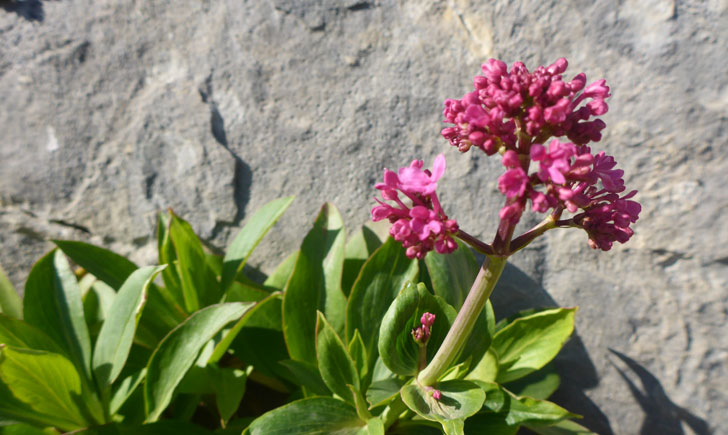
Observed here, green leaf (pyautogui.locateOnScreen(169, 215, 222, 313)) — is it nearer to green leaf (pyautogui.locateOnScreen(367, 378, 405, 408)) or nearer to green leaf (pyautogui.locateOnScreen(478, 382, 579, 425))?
green leaf (pyautogui.locateOnScreen(367, 378, 405, 408))

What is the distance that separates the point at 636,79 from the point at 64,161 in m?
2.82

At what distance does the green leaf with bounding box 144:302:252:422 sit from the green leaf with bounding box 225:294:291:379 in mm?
377

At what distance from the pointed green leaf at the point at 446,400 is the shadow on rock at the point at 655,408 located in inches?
42.3

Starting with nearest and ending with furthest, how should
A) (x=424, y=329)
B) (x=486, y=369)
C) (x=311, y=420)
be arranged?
(x=424, y=329) → (x=311, y=420) → (x=486, y=369)

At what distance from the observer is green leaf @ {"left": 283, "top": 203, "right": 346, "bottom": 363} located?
2.39 meters

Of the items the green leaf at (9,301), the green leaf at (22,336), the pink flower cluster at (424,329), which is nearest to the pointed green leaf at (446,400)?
the pink flower cluster at (424,329)

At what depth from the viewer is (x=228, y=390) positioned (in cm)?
245

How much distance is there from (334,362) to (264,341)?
0.64 meters

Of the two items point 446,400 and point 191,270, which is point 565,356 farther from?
point 191,270

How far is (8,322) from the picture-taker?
2.14m

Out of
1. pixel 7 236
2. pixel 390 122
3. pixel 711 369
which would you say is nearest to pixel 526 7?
pixel 390 122

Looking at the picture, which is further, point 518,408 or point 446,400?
point 518,408

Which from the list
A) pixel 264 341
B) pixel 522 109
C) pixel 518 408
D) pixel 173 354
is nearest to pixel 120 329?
pixel 173 354

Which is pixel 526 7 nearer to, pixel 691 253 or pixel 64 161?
pixel 691 253
